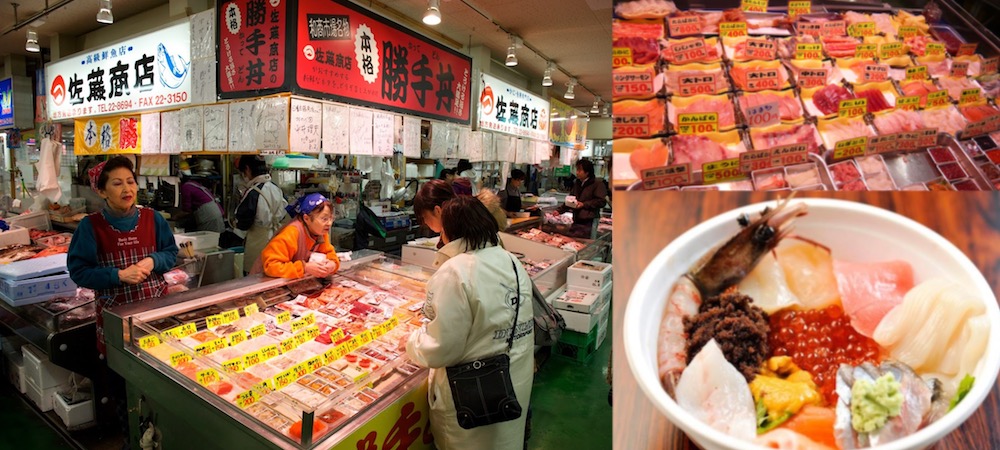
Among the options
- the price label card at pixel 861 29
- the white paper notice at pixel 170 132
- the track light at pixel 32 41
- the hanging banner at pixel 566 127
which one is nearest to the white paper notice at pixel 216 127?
the white paper notice at pixel 170 132

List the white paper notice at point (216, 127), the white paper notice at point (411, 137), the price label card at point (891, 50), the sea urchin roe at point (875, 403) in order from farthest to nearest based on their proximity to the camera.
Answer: the white paper notice at point (411, 137)
the white paper notice at point (216, 127)
the price label card at point (891, 50)
the sea urchin roe at point (875, 403)

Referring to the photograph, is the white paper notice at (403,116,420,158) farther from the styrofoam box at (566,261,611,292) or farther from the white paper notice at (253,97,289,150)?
the styrofoam box at (566,261,611,292)

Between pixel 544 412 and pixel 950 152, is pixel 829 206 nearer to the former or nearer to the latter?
pixel 950 152

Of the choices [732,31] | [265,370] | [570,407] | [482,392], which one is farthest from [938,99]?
[570,407]

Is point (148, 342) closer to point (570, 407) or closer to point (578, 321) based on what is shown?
point (570, 407)

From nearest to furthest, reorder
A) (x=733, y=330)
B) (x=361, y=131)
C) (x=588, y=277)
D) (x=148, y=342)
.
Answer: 1. (x=733, y=330)
2. (x=148, y=342)
3. (x=361, y=131)
4. (x=588, y=277)

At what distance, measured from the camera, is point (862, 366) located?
3.32 feet

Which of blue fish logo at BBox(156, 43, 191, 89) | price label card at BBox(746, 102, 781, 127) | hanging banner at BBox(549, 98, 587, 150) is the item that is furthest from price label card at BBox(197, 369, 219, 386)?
hanging banner at BBox(549, 98, 587, 150)

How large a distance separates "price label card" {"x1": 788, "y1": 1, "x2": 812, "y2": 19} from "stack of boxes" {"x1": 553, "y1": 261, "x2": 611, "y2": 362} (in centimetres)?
396

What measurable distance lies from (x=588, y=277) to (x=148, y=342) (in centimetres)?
413

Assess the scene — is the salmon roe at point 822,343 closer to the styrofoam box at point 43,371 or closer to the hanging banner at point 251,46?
the hanging banner at point 251,46

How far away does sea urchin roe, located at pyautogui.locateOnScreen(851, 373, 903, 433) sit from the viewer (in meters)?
0.88

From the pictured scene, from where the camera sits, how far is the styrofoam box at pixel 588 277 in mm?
5441

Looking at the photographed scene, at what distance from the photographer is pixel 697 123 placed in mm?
1283
